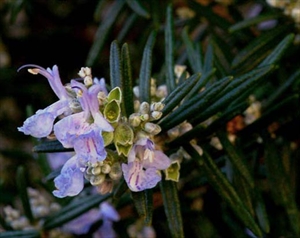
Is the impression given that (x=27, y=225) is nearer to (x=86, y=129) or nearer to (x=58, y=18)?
(x=86, y=129)

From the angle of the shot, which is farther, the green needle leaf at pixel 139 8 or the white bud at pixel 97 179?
the green needle leaf at pixel 139 8

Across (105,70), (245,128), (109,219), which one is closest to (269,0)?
(245,128)

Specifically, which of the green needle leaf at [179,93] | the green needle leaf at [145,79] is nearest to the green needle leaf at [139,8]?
the green needle leaf at [145,79]

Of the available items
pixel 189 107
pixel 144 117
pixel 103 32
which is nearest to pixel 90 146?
pixel 144 117

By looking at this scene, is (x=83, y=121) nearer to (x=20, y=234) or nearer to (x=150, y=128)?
(x=150, y=128)

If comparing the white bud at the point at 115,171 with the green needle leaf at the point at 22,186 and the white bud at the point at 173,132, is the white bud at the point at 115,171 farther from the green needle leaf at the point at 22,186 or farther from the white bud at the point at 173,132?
the green needle leaf at the point at 22,186

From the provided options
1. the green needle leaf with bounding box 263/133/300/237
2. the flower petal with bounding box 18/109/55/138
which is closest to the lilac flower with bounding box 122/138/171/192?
the flower petal with bounding box 18/109/55/138
